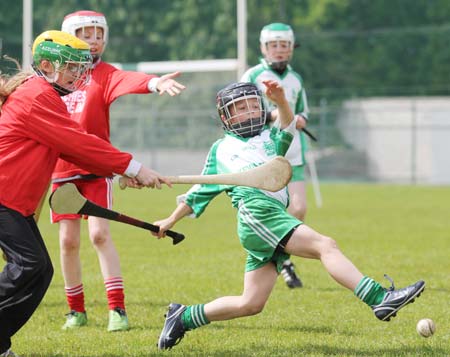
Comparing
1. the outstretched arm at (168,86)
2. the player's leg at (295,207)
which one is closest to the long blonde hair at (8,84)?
the outstretched arm at (168,86)

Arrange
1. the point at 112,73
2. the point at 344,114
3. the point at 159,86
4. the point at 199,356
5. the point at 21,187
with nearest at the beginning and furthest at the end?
the point at 21,187
the point at 199,356
the point at 159,86
the point at 112,73
the point at 344,114

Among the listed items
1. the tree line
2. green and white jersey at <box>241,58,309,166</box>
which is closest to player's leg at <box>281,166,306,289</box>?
green and white jersey at <box>241,58,309,166</box>

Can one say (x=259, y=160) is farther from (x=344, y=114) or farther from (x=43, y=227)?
(x=344, y=114)

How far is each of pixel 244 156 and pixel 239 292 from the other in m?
2.46

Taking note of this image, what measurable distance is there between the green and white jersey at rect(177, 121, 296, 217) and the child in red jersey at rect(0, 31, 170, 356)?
602 millimetres

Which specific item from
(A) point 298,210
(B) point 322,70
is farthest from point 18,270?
(B) point 322,70

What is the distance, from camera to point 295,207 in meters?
8.02

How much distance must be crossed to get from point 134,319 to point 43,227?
738 centimetres

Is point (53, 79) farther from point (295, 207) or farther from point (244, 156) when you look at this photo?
point (295, 207)

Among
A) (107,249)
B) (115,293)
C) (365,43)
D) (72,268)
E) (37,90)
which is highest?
(37,90)

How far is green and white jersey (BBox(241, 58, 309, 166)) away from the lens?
8.15 metres

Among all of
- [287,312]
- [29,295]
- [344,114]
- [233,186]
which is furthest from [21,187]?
[344,114]

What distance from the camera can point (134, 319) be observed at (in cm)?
638

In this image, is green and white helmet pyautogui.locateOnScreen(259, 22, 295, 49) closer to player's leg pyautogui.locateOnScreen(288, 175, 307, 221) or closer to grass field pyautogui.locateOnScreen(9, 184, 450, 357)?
player's leg pyautogui.locateOnScreen(288, 175, 307, 221)
